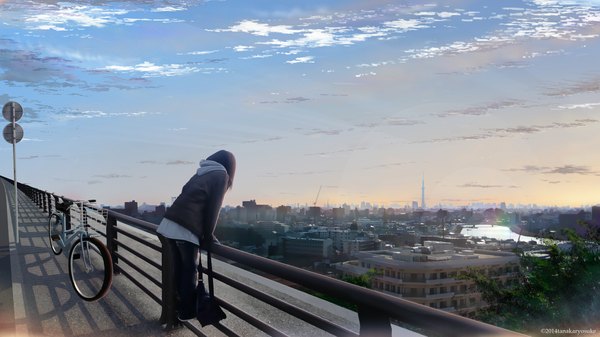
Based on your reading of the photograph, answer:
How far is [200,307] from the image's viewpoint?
5797 millimetres

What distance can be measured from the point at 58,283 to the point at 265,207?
4833 cm

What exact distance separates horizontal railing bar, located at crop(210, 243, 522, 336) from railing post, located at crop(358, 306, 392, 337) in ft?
0.13

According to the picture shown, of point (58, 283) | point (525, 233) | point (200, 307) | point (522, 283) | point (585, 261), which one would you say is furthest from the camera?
point (525, 233)

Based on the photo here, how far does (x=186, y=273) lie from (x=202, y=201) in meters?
0.79

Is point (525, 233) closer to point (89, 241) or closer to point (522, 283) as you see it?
point (522, 283)

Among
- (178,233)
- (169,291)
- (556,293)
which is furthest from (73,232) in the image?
(556,293)

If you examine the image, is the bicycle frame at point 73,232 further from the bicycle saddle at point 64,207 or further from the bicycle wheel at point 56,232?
the bicycle wheel at point 56,232

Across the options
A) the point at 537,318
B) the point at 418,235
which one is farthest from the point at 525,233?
the point at 418,235

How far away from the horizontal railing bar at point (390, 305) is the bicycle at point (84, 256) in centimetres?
511

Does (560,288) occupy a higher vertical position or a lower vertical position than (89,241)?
lower

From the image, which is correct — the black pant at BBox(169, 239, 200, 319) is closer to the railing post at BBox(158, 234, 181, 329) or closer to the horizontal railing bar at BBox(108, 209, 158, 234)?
the railing post at BBox(158, 234, 181, 329)

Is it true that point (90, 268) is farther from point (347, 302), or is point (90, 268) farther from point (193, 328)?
point (347, 302)

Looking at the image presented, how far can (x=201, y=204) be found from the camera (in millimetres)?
5828

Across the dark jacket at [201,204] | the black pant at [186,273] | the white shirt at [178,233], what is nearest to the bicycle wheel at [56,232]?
the black pant at [186,273]
